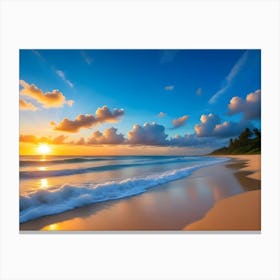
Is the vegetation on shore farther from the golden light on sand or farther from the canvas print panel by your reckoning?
the golden light on sand

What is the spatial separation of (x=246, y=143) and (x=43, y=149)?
2375 millimetres

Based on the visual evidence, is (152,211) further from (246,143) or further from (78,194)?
(246,143)

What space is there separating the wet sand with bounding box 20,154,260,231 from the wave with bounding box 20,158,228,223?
0.23ft

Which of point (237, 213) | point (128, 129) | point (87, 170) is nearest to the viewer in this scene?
point (237, 213)

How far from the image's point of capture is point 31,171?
2453 millimetres

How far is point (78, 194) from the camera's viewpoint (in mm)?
2609

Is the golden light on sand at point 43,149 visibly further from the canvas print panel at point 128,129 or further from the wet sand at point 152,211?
the wet sand at point 152,211

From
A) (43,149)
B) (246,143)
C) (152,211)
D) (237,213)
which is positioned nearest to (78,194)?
(43,149)

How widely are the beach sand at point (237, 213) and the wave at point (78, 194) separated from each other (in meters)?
0.66

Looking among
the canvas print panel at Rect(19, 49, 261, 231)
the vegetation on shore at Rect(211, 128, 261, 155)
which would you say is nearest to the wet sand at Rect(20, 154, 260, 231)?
the canvas print panel at Rect(19, 49, 261, 231)

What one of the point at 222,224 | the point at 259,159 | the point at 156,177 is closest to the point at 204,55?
the point at 259,159

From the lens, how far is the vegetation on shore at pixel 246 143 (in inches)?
101
